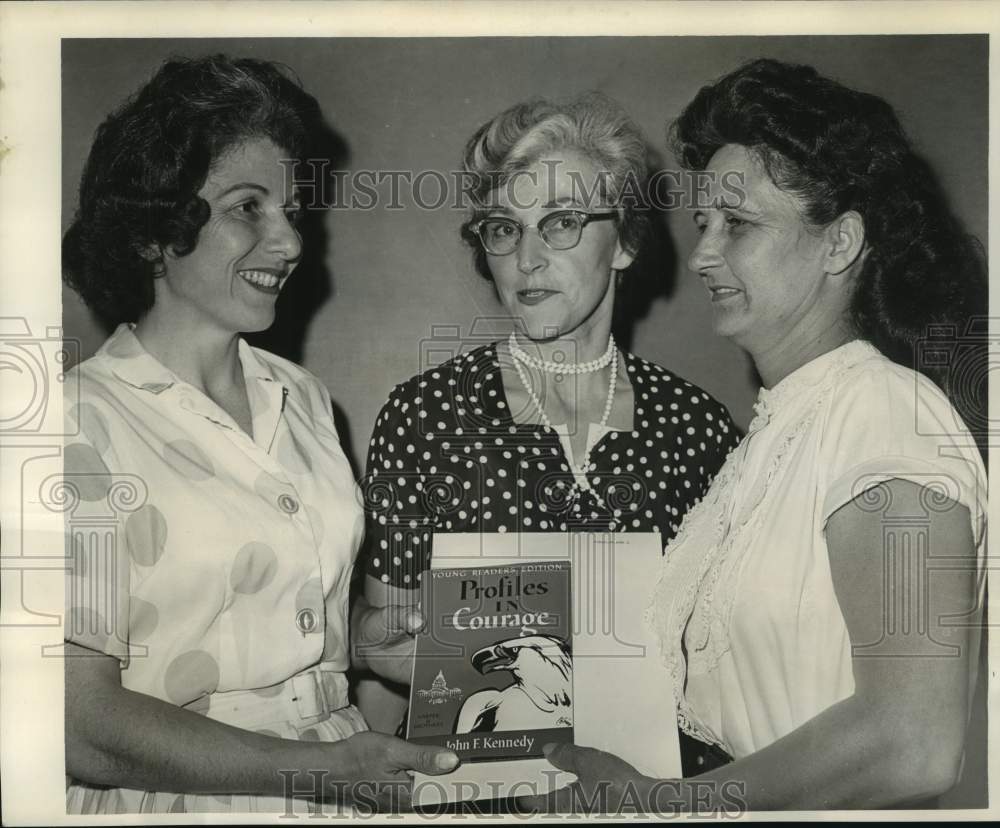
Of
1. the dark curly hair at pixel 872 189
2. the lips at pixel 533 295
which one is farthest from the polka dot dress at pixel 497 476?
the dark curly hair at pixel 872 189

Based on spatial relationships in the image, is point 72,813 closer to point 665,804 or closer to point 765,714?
point 665,804

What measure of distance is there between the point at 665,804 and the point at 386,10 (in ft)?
4.35

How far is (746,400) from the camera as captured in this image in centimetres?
158

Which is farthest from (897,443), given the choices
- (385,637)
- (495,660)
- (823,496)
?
(385,637)

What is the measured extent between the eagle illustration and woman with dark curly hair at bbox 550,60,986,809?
7 centimetres

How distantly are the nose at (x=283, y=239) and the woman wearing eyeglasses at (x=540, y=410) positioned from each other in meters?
0.26

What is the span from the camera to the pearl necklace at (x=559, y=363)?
5.16 feet

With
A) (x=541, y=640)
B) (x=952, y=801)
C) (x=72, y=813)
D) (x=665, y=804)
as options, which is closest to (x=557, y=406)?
(x=541, y=640)

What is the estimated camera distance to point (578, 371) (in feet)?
5.16

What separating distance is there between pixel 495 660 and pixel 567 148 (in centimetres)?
80

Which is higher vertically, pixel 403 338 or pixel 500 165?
pixel 500 165

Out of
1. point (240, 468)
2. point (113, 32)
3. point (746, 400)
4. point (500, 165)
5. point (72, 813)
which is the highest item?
point (113, 32)

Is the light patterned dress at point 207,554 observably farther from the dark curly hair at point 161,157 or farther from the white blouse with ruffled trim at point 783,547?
the white blouse with ruffled trim at point 783,547

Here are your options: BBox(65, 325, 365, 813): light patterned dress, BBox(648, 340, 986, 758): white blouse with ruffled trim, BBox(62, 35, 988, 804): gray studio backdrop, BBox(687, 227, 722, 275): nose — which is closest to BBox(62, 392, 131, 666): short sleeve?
BBox(65, 325, 365, 813): light patterned dress
